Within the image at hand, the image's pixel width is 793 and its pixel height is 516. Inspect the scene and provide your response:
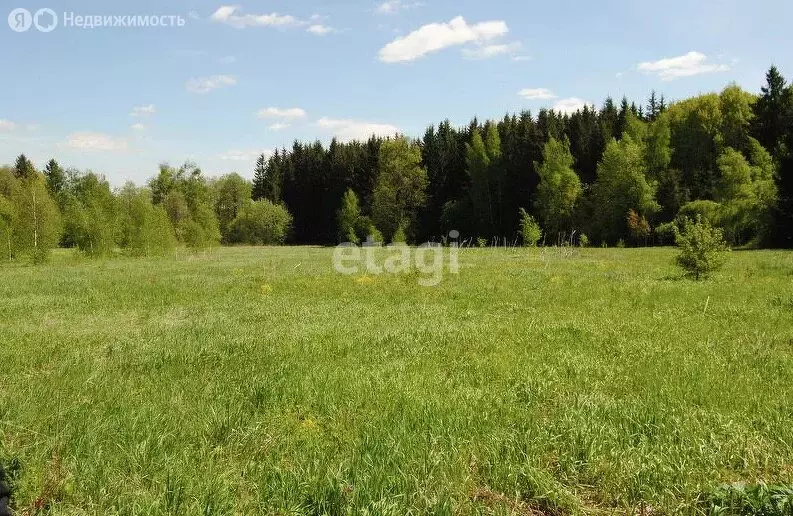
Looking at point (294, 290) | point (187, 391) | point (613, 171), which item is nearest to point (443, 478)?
point (187, 391)

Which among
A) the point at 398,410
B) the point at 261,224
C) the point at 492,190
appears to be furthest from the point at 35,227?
the point at 492,190

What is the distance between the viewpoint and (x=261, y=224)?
83.5 meters

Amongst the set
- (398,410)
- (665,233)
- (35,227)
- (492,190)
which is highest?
(492,190)

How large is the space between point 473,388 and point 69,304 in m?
13.7

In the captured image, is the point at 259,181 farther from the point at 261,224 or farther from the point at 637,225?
the point at 637,225

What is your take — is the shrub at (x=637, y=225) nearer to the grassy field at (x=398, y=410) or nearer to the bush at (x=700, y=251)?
the bush at (x=700, y=251)

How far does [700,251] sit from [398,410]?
17034mm

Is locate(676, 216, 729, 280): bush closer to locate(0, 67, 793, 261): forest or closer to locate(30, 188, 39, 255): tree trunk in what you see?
locate(0, 67, 793, 261): forest

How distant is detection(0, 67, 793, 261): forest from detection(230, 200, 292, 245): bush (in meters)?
0.22

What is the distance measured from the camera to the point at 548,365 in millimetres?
8211

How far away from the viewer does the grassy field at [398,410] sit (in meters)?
4.42

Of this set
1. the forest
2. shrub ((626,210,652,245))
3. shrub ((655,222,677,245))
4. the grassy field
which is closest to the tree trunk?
the forest

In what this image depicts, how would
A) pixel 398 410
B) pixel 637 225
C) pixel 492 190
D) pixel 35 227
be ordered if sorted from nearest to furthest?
pixel 398 410 → pixel 35 227 → pixel 637 225 → pixel 492 190

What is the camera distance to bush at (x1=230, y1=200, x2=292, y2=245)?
83.7 m
